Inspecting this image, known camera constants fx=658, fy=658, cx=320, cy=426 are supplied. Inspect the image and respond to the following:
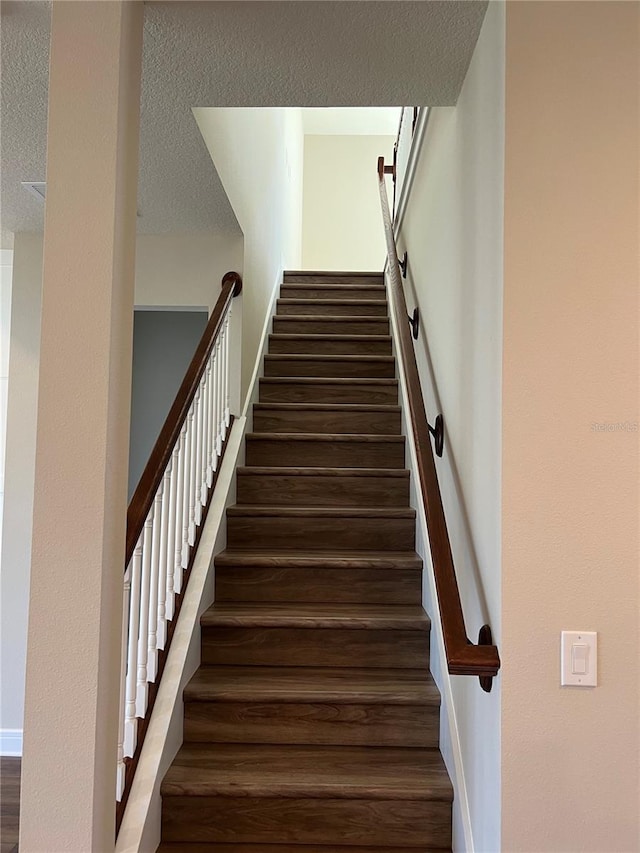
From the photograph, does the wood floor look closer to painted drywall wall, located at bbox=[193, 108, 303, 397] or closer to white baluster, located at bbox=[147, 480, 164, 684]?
white baluster, located at bbox=[147, 480, 164, 684]

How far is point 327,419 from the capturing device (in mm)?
3535

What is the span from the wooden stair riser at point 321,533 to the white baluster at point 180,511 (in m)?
0.49

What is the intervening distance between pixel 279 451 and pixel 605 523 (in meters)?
2.09

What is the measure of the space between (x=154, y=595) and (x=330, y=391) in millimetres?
1923

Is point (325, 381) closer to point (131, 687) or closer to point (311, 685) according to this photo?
point (311, 685)

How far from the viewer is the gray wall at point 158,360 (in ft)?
14.9

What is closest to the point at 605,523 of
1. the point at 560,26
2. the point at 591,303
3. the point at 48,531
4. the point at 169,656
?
the point at 591,303

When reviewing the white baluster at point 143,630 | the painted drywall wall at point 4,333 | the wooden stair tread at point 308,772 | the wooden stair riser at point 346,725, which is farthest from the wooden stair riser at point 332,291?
the wooden stair tread at point 308,772

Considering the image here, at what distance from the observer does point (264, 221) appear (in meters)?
4.09

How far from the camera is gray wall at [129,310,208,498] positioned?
453 centimetres

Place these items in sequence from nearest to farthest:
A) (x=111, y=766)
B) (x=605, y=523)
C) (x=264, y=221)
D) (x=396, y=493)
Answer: (x=605, y=523)
(x=111, y=766)
(x=396, y=493)
(x=264, y=221)

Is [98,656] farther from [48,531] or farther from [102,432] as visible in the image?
[102,432]

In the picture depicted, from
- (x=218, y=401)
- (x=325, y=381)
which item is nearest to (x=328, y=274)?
(x=325, y=381)

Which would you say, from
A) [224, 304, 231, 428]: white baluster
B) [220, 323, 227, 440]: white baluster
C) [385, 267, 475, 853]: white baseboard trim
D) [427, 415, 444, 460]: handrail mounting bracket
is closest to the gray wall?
[224, 304, 231, 428]: white baluster
